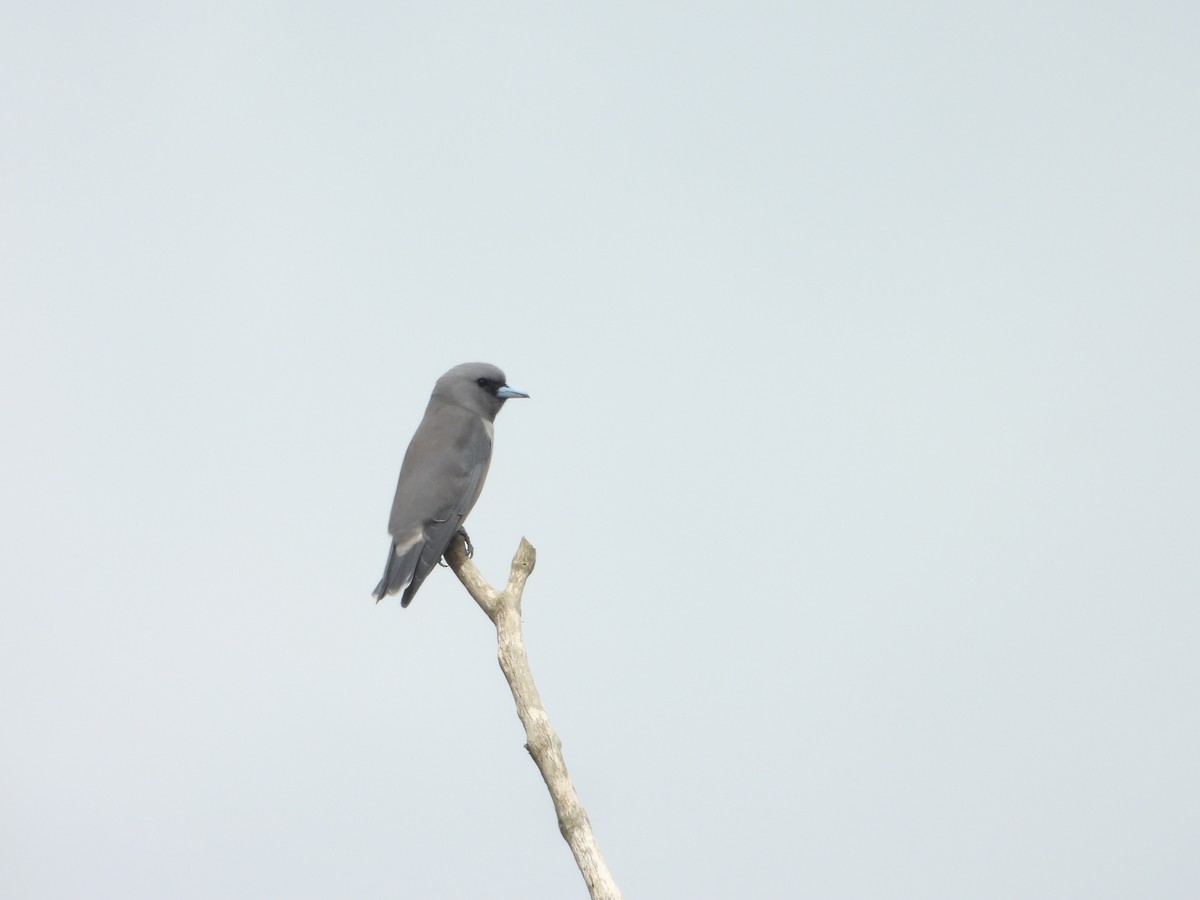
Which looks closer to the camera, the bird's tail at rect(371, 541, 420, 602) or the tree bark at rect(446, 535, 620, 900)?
the tree bark at rect(446, 535, 620, 900)

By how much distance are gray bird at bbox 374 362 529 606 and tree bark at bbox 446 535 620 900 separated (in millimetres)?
915

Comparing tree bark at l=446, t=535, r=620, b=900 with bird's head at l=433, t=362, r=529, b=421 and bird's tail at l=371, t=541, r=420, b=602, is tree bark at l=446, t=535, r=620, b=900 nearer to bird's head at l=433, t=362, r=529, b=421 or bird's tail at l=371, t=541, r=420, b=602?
bird's tail at l=371, t=541, r=420, b=602

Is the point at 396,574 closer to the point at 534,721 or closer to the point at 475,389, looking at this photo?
the point at 475,389

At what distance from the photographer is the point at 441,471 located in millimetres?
8086

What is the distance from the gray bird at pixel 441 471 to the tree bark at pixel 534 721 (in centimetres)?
91

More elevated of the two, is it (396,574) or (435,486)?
(435,486)

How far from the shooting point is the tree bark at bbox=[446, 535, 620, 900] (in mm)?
5035

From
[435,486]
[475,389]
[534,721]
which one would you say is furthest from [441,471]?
[534,721]

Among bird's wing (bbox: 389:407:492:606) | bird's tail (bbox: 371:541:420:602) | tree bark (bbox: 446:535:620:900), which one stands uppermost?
bird's wing (bbox: 389:407:492:606)

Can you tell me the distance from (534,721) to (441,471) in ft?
9.42

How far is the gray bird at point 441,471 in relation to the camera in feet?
25.1

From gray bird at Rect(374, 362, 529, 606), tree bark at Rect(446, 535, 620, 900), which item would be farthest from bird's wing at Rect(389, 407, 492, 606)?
tree bark at Rect(446, 535, 620, 900)

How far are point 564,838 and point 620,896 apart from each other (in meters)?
0.38

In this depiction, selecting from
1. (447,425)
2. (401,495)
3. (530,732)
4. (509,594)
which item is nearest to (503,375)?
(447,425)
